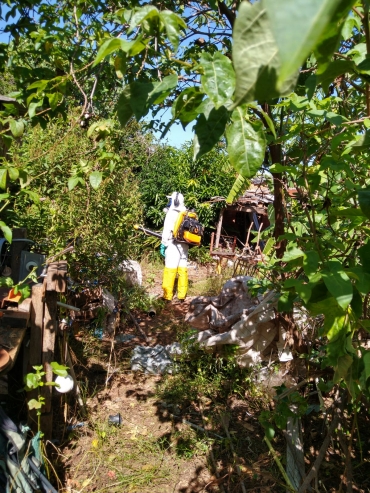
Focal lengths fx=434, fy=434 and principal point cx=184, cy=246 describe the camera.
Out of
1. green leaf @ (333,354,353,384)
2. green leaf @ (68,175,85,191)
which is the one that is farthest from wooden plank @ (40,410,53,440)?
green leaf @ (333,354,353,384)

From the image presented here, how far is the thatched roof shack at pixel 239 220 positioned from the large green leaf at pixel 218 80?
950 centimetres

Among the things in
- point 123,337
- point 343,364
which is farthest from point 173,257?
point 343,364

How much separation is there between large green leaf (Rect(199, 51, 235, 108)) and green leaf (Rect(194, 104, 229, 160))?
0.11 feet

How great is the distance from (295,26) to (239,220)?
12.8 m

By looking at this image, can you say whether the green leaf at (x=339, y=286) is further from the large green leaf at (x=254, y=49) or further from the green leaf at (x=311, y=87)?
the large green leaf at (x=254, y=49)

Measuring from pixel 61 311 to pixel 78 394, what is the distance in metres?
0.74

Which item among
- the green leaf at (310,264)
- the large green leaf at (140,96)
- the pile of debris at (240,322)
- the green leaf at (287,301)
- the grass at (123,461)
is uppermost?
the large green leaf at (140,96)

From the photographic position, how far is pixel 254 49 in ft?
1.61

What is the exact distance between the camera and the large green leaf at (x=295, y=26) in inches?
11.9

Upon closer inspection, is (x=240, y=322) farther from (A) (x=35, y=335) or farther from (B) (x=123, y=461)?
(A) (x=35, y=335)

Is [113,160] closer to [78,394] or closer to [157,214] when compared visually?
[78,394]

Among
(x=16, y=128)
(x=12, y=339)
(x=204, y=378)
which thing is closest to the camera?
(x=16, y=128)

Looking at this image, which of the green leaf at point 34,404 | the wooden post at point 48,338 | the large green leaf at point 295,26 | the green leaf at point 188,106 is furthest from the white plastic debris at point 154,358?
the large green leaf at point 295,26

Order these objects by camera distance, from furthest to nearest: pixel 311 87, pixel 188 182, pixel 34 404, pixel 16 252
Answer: pixel 188 182 → pixel 16 252 → pixel 34 404 → pixel 311 87
